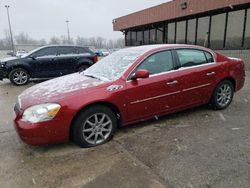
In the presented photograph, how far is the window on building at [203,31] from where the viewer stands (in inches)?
572

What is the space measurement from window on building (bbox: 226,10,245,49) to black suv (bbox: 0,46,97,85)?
7.86m

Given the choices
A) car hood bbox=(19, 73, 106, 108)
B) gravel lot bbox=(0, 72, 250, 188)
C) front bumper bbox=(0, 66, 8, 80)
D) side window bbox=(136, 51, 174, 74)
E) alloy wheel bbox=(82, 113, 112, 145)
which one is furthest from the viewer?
front bumper bbox=(0, 66, 8, 80)

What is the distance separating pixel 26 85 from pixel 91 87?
6795 mm

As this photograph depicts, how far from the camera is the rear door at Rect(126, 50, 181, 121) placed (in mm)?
3965

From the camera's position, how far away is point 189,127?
14.3ft

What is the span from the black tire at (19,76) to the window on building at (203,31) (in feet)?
34.9

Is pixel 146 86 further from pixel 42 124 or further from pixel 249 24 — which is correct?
pixel 249 24

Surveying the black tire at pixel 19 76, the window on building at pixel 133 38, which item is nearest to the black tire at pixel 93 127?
the black tire at pixel 19 76

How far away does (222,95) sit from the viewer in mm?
5230

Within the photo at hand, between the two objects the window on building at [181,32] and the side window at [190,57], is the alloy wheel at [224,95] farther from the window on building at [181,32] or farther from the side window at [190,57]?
the window on building at [181,32]

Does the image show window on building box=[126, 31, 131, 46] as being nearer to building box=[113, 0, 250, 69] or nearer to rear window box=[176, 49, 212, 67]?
building box=[113, 0, 250, 69]

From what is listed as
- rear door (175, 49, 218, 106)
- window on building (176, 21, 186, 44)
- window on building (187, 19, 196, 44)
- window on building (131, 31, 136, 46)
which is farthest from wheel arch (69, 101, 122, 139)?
window on building (131, 31, 136, 46)

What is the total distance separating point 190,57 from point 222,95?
1227mm

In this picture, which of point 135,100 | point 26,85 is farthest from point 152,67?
point 26,85
